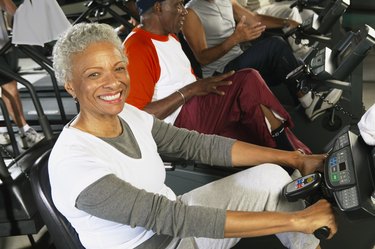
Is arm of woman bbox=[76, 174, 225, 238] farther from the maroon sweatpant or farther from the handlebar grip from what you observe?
the maroon sweatpant

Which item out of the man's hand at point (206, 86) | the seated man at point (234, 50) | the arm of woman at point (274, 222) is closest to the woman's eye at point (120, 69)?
the arm of woman at point (274, 222)

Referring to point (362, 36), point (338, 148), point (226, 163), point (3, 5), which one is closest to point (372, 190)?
point (338, 148)

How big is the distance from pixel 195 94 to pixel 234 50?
34.5 inches

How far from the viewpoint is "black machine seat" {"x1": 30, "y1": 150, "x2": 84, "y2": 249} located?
4.06ft

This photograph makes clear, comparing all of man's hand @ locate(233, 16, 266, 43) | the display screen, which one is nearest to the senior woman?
the display screen

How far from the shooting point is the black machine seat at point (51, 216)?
1238 millimetres

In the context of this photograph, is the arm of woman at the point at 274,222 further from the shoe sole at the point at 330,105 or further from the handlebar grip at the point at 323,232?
the shoe sole at the point at 330,105

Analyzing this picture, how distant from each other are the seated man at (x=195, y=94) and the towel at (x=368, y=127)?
2.93 ft

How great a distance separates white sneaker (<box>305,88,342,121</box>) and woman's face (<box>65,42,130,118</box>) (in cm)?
156

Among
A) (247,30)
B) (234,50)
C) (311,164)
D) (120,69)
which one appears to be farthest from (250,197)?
(234,50)

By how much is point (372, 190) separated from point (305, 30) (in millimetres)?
2050

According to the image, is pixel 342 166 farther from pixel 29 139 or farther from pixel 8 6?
pixel 29 139

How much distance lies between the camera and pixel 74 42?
1.22 meters

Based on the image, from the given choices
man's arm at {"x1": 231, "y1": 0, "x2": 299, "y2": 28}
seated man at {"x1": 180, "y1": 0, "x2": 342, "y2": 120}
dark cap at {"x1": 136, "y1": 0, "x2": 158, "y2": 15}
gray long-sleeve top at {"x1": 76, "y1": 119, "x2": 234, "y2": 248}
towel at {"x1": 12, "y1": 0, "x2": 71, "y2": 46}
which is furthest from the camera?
man's arm at {"x1": 231, "y1": 0, "x2": 299, "y2": 28}
